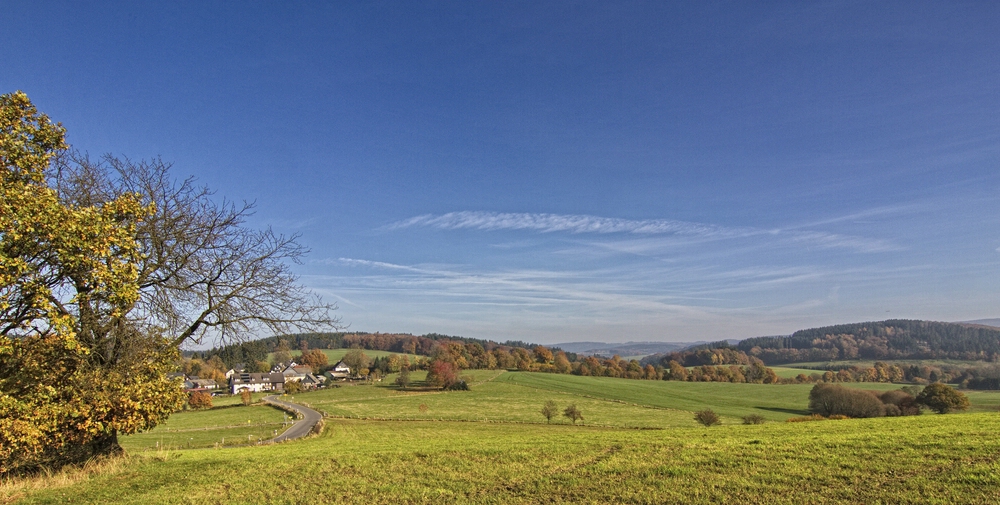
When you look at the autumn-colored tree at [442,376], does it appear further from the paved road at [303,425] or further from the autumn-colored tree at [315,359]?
the autumn-colored tree at [315,359]

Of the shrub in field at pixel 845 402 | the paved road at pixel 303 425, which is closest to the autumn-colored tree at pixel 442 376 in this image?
the paved road at pixel 303 425

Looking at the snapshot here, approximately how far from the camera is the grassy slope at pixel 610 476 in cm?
852

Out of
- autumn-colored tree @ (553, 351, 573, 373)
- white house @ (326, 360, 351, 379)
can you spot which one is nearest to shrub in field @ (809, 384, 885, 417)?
autumn-colored tree @ (553, 351, 573, 373)

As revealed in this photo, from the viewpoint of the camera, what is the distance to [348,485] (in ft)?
34.3

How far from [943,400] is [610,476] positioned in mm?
79742

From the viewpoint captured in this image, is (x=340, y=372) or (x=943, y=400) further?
(x=340, y=372)

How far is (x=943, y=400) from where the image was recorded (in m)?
63.9

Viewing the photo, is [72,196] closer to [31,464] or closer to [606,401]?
[31,464]

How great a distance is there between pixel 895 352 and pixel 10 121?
730ft

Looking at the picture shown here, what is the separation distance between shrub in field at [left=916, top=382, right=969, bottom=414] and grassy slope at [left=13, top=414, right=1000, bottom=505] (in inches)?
2745

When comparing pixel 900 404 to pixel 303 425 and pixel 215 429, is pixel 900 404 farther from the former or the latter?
pixel 215 429

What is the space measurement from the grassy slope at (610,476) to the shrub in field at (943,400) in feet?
229

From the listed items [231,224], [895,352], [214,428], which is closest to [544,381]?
[214,428]

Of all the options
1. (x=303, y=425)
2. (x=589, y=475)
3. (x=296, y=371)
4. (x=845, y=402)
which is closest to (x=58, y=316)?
(x=589, y=475)
